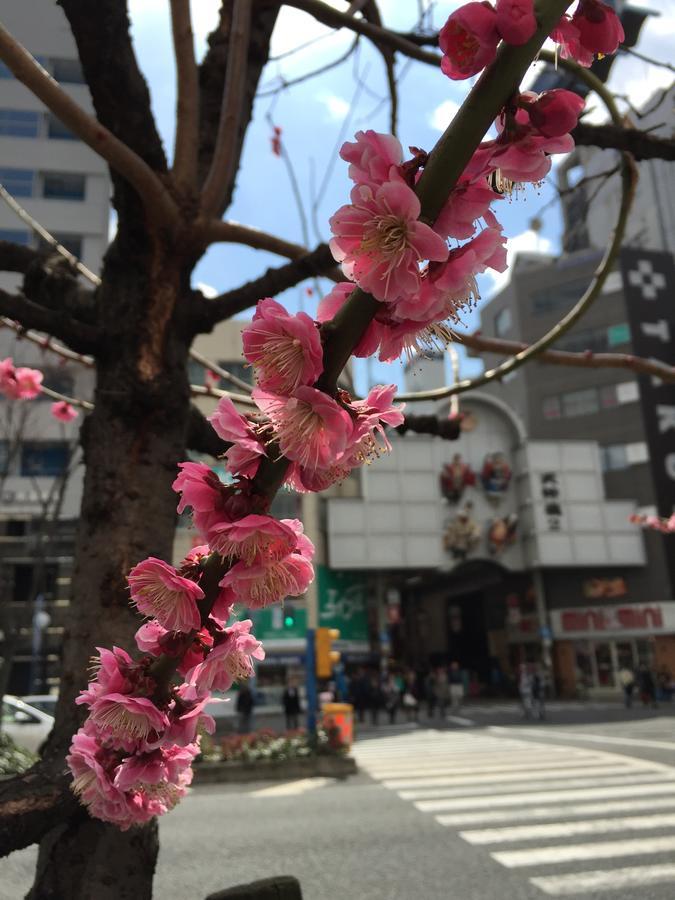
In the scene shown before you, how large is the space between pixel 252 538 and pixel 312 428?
18cm

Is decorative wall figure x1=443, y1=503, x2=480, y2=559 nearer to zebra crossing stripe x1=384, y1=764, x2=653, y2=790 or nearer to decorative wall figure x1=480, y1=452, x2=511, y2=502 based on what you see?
decorative wall figure x1=480, y1=452, x2=511, y2=502

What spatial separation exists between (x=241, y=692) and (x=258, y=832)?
13.4 meters

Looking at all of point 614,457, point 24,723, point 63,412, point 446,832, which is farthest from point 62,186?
point 614,457

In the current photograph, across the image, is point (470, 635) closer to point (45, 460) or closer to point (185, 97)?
point (45, 460)

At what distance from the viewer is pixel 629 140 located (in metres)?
2.55

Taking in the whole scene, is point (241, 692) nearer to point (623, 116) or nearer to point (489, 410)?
point (489, 410)

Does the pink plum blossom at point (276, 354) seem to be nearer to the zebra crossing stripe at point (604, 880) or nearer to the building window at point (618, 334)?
the zebra crossing stripe at point (604, 880)

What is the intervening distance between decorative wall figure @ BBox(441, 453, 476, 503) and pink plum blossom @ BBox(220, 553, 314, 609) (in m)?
30.5

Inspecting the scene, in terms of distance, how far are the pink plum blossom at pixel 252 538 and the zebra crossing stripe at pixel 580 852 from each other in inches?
261

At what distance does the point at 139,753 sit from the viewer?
1208mm

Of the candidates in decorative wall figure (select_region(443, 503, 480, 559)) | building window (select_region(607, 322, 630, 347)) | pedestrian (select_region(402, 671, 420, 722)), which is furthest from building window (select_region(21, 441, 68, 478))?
building window (select_region(607, 322, 630, 347))

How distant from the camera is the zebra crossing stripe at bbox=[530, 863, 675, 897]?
224 inches

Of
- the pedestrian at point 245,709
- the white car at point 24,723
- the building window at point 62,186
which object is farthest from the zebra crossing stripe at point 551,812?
the building window at point 62,186

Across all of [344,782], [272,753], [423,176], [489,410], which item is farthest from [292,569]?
[489,410]
